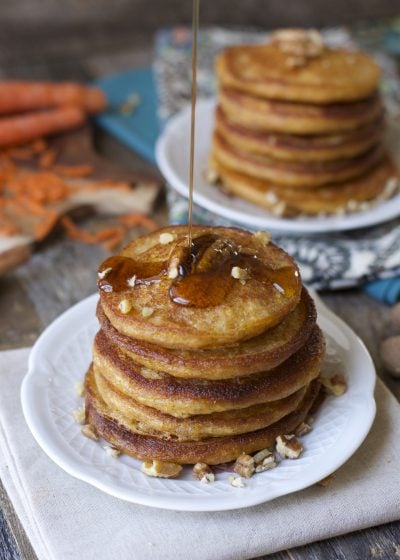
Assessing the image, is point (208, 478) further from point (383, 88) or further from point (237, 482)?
point (383, 88)

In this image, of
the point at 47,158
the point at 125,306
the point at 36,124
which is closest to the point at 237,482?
the point at 125,306

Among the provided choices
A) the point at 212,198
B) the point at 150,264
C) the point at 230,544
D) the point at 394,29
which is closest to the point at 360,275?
the point at 212,198

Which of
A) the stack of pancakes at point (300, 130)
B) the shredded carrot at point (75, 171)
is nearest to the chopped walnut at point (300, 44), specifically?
the stack of pancakes at point (300, 130)

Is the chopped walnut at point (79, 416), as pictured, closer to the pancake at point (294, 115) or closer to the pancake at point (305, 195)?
the pancake at point (305, 195)

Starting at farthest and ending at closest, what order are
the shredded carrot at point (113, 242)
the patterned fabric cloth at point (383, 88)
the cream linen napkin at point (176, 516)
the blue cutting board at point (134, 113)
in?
the blue cutting board at point (134, 113) → the shredded carrot at point (113, 242) → the patterned fabric cloth at point (383, 88) → the cream linen napkin at point (176, 516)

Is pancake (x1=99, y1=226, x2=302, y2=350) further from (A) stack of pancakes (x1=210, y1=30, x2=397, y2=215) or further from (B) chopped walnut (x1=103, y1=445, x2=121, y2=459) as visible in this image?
(A) stack of pancakes (x1=210, y1=30, x2=397, y2=215)
